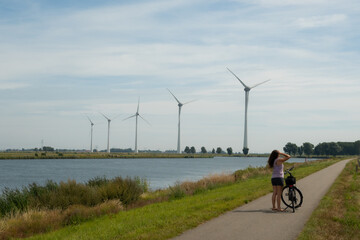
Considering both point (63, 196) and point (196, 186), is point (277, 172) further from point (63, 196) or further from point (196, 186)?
point (196, 186)

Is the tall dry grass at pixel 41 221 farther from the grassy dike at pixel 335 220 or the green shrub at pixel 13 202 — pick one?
the grassy dike at pixel 335 220

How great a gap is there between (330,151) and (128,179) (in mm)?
189993

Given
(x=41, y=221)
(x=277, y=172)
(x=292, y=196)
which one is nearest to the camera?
(x=41, y=221)

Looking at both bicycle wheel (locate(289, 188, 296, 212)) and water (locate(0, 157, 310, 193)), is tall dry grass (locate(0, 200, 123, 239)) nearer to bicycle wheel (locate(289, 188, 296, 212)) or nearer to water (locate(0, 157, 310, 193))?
bicycle wheel (locate(289, 188, 296, 212))

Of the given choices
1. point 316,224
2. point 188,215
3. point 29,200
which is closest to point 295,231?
point 316,224

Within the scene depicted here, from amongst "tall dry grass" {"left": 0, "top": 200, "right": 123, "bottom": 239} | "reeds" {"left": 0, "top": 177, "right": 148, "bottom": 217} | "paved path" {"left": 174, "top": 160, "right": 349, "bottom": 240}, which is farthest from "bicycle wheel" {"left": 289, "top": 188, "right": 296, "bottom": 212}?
"reeds" {"left": 0, "top": 177, "right": 148, "bottom": 217}

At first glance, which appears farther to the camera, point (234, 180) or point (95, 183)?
point (234, 180)

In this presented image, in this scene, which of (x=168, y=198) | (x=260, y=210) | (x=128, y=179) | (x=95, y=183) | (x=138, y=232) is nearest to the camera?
(x=138, y=232)

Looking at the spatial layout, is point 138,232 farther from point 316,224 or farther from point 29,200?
point 29,200

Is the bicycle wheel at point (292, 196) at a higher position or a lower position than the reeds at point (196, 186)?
higher

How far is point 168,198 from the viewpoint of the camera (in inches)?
736

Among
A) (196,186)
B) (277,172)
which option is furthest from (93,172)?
(277,172)

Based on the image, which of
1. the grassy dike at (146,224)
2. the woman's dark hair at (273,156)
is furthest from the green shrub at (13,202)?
the woman's dark hair at (273,156)

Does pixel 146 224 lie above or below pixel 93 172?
above
